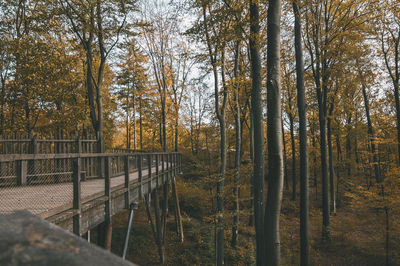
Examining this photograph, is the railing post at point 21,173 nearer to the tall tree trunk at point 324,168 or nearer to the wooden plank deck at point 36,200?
the wooden plank deck at point 36,200

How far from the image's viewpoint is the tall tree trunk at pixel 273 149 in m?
4.63

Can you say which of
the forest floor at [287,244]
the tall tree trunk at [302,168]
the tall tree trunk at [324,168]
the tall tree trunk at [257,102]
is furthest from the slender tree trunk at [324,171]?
the tall tree trunk at [257,102]

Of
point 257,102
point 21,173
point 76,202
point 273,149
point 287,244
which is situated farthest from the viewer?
point 287,244

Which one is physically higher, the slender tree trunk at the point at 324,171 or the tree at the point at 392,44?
the tree at the point at 392,44

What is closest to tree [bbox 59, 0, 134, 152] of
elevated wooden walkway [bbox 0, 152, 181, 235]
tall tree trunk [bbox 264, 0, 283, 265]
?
elevated wooden walkway [bbox 0, 152, 181, 235]

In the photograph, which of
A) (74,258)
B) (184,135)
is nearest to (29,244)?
(74,258)

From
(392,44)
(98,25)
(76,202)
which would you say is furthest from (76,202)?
(392,44)

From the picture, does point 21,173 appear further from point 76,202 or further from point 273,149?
point 273,149

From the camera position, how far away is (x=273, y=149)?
474 centimetres

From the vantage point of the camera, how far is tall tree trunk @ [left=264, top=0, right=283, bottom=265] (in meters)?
4.63

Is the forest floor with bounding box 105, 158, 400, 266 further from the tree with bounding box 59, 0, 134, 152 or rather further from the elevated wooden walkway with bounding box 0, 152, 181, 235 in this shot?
the tree with bounding box 59, 0, 134, 152

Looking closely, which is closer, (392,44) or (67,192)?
(67,192)

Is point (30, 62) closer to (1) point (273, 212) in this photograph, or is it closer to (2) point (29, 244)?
(1) point (273, 212)

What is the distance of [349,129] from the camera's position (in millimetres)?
21453
